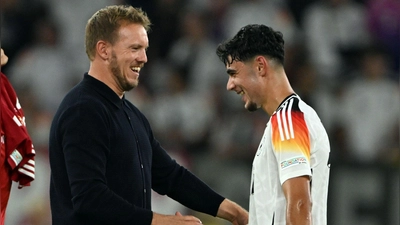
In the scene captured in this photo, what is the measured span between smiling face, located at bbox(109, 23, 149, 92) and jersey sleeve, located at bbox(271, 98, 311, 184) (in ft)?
2.71

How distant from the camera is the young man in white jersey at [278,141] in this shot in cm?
392

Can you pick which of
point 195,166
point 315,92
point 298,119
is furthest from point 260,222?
point 315,92

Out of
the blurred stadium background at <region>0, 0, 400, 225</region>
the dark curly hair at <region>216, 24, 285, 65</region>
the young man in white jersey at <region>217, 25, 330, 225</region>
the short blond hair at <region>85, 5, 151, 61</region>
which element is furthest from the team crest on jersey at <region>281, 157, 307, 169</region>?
the blurred stadium background at <region>0, 0, 400, 225</region>

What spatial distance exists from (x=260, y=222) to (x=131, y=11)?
135 centimetres

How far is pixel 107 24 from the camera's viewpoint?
14.4 ft

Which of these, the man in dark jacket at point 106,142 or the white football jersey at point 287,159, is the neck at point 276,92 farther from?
the man in dark jacket at point 106,142

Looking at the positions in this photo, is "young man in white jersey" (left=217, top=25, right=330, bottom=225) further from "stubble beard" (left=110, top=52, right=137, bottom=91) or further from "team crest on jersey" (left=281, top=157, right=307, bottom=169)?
"stubble beard" (left=110, top=52, right=137, bottom=91)

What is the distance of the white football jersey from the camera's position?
158 inches

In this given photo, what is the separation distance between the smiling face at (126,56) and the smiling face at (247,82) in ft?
1.70

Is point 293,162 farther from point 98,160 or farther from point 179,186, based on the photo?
point 179,186

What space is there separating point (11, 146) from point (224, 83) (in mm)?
5080

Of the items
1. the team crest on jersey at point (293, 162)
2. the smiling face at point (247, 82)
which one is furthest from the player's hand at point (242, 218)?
the team crest on jersey at point (293, 162)

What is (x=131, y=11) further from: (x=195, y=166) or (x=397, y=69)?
(x=397, y=69)

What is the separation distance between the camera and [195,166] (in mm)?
8406
